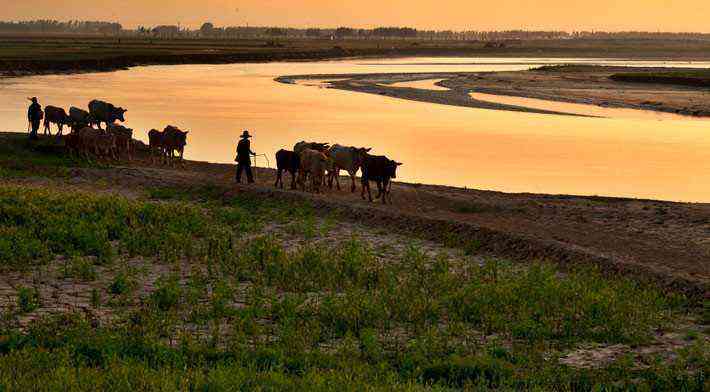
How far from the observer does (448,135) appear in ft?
150

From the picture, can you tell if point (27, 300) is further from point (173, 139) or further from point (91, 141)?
point (91, 141)

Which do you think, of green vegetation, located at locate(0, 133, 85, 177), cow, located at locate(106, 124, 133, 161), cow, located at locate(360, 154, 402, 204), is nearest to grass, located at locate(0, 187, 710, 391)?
cow, located at locate(360, 154, 402, 204)

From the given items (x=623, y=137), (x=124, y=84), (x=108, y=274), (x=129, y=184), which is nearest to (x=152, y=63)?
(x=124, y=84)

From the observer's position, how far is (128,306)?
14055 millimetres

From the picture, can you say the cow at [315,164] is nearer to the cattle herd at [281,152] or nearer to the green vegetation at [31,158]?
the cattle herd at [281,152]

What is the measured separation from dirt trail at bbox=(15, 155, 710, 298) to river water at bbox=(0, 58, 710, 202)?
503cm

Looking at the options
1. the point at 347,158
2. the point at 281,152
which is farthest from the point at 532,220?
the point at 281,152

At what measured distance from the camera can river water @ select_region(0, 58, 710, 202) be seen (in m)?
32.5

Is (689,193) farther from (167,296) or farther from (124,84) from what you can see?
(124,84)

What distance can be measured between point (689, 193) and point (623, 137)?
1535cm

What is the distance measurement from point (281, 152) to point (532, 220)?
7.69 m

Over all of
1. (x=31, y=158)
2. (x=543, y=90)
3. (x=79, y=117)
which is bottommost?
(x=31, y=158)

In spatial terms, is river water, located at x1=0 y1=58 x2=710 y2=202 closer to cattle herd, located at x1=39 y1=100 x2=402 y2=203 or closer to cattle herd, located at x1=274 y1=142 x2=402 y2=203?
cattle herd, located at x1=39 y1=100 x2=402 y2=203

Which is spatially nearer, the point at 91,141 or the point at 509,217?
the point at 509,217
